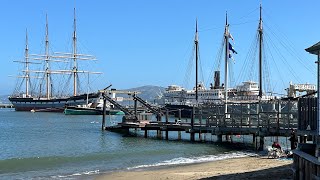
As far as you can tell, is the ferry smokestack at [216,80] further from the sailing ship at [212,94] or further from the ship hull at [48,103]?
the ship hull at [48,103]

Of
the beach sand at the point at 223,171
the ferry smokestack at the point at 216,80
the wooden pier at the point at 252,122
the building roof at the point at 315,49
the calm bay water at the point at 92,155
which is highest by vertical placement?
the ferry smokestack at the point at 216,80

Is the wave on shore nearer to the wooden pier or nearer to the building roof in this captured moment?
the wooden pier

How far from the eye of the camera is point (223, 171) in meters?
21.5

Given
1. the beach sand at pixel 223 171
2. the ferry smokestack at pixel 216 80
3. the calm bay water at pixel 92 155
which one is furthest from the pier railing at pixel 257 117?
the ferry smokestack at pixel 216 80

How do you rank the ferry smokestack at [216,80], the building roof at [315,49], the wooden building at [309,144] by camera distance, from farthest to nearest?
the ferry smokestack at [216,80], the building roof at [315,49], the wooden building at [309,144]

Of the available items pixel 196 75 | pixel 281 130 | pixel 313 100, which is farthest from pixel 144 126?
pixel 196 75

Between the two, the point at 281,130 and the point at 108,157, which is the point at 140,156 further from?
the point at 281,130

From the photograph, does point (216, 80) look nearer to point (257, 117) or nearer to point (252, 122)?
point (252, 122)

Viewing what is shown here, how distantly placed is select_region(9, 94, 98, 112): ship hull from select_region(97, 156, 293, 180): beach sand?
116097 mm

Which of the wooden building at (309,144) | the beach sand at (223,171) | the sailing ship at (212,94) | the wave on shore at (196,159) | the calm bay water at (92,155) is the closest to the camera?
the wooden building at (309,144)

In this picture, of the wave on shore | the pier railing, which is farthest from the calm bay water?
the pier railing

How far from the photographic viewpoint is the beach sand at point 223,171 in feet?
60.5

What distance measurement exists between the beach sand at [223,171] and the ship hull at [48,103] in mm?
116097

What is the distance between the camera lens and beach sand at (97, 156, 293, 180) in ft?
60.5
